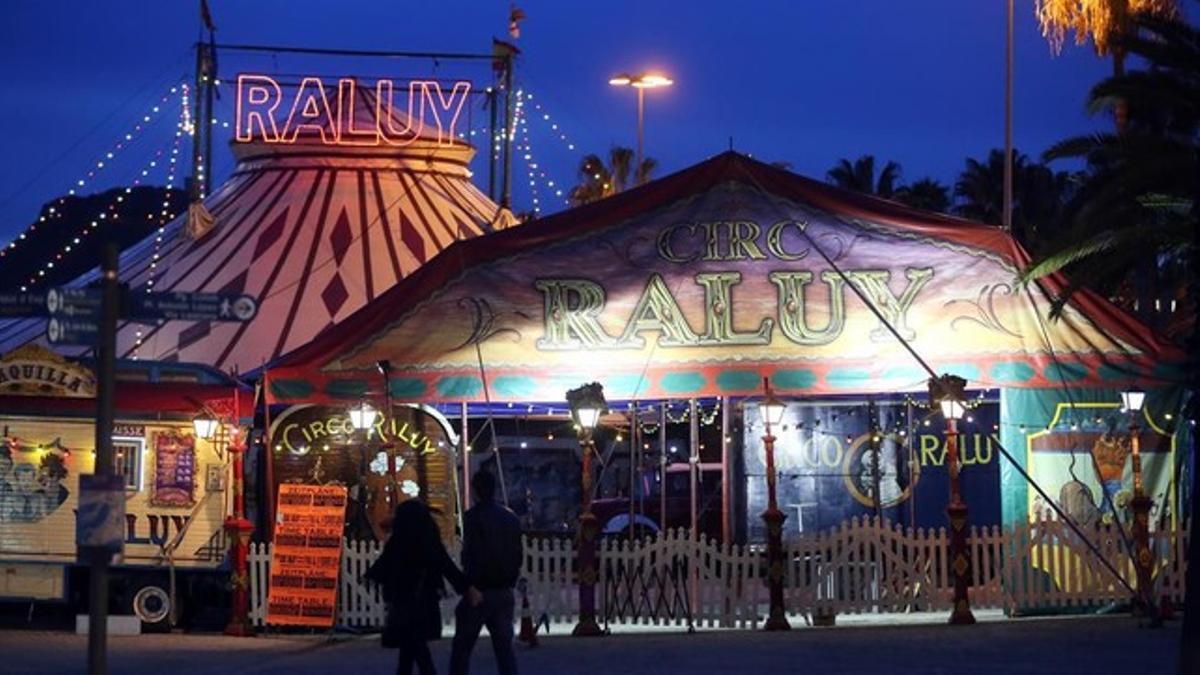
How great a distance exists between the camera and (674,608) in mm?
21984

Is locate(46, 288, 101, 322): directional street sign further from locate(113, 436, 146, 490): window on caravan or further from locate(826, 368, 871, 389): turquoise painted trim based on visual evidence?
locate(113, 436, 146, 490): window on caravan

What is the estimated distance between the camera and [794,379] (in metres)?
22.1

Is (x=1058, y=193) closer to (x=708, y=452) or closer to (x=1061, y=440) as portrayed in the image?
(x=708, y=452)

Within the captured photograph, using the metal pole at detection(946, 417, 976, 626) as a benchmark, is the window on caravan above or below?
above

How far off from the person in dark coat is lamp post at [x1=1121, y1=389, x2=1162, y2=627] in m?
9.05

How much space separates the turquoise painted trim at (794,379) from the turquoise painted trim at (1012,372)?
185 centimetres

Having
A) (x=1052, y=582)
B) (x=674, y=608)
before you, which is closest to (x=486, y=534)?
(x=674, y=608)

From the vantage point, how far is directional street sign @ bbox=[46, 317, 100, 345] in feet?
38.1

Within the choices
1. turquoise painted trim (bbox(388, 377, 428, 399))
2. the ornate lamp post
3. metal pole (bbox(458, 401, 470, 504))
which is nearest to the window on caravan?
the ornate lamp post

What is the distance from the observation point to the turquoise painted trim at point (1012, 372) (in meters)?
22.0

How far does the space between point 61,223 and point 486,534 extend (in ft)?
147

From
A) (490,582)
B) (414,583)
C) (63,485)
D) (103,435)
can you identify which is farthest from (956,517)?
(103,435)

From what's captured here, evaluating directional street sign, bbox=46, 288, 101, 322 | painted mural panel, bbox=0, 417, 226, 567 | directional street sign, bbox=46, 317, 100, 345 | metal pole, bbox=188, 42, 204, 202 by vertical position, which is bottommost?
painted mural panel, bbox=0, 417, 226, 567

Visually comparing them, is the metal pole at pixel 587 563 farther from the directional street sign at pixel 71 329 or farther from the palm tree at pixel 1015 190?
the palm tree at pixel 1015 190
